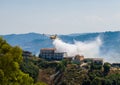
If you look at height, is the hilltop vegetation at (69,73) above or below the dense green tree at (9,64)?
below

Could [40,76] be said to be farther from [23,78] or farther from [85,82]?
[23,78]

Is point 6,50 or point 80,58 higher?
point 6,50

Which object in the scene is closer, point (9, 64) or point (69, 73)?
point (9, 64)

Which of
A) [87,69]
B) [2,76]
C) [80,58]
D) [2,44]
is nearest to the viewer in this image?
[2,76]

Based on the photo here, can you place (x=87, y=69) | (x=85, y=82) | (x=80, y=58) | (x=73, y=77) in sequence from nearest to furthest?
(x=85, y=82)
(x=73, y=77)
(x=87, y=69)
(x=80, y=58)

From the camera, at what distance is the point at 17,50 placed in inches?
1190

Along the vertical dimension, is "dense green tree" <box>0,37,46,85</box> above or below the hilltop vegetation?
above

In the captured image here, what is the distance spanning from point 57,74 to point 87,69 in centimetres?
1282

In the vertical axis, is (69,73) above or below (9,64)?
below

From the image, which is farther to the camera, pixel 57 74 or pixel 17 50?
pixel 57 74

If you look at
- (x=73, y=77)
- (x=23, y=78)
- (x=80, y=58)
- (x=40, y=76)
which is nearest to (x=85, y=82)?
Result: (x=73, y=77)

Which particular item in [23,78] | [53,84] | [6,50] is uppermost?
[6,50]

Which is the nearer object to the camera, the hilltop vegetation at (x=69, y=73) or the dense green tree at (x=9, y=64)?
the dense green tree at (x=9, y=64)

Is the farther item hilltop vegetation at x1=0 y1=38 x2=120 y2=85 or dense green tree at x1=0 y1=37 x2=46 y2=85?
hilltop vegetation at x1=0 y1=38 x2=120 y2=85
